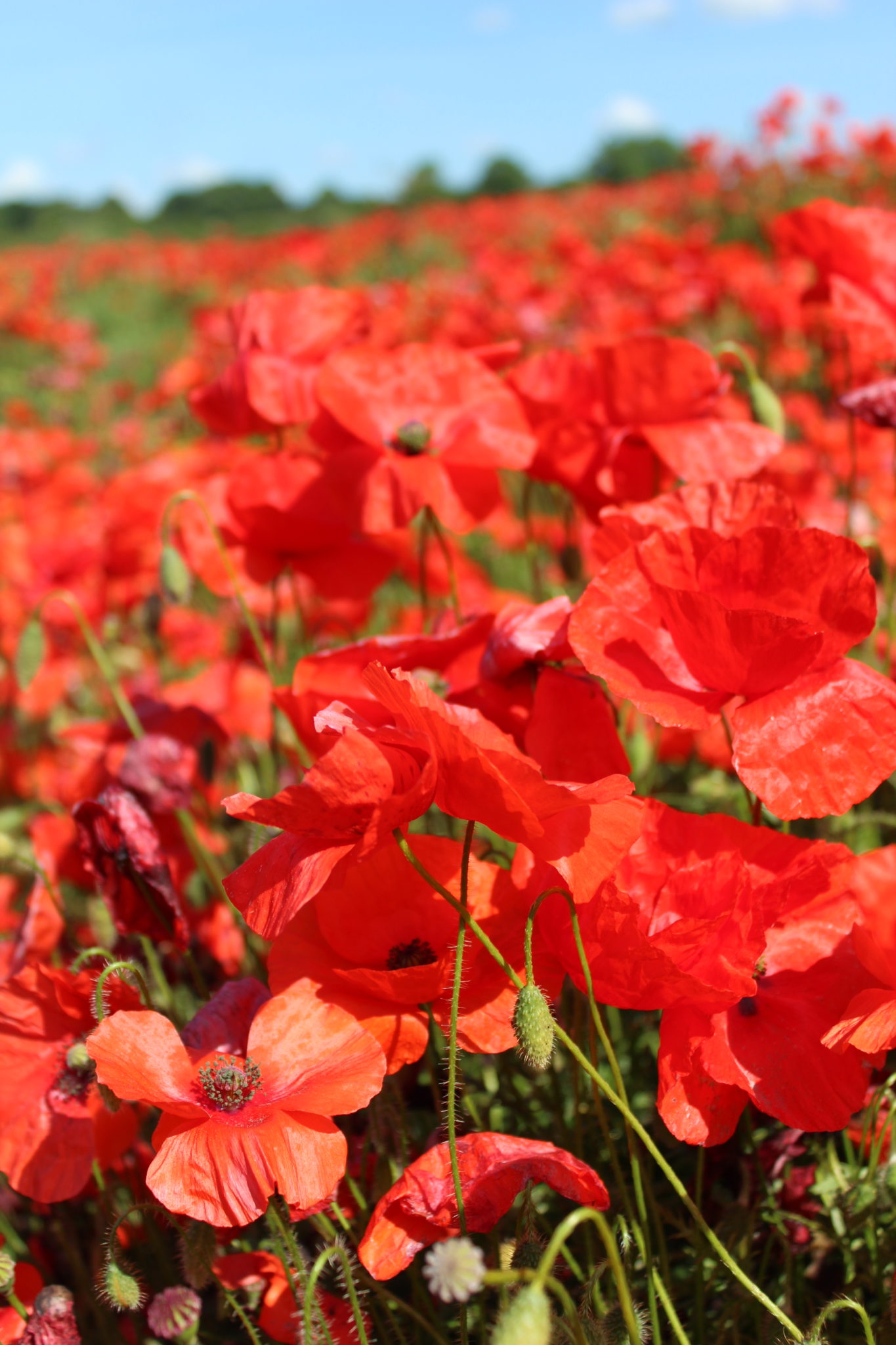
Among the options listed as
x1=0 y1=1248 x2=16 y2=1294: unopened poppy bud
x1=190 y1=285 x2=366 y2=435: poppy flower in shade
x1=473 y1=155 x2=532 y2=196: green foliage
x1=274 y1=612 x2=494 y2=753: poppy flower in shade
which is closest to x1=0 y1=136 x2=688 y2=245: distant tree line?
x1=473 y1=155 x2=532 y2=196: green foliage

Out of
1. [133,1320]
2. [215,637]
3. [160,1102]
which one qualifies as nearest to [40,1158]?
[133,1320]

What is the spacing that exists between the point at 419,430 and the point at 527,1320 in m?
1.32

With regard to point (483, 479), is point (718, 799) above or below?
below

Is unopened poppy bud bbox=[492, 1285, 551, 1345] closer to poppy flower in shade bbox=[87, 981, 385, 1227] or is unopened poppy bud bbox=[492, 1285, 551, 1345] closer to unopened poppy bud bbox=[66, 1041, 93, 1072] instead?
→ poppy flower in shade bbox=[87, 981, 385, 1227]

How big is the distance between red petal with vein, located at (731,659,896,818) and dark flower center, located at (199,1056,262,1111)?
0.58 m

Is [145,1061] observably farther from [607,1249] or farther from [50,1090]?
[607,1249]

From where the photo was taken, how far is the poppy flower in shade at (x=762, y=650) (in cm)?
119

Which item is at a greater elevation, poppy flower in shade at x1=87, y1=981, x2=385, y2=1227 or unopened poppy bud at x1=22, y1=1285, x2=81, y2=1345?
poppy flower in shade at x1=87, y1=981, x2=385, y2=1227

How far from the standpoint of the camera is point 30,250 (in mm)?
22500

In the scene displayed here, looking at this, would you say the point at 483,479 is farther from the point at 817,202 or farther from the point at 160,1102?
the point at 160,1102

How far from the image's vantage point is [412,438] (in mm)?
1791

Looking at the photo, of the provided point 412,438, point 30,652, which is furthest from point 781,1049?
point 30,652

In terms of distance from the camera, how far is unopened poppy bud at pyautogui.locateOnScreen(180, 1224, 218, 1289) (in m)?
1.24

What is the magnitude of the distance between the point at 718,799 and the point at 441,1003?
1.30m
